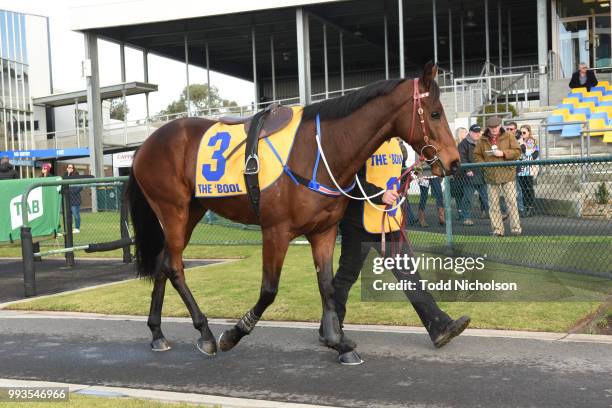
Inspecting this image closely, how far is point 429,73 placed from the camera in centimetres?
474

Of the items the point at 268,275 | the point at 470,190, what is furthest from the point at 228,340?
the point at 470,190

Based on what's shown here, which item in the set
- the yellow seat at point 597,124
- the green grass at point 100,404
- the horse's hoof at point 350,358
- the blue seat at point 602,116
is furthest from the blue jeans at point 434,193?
the blue seat at point 602,116

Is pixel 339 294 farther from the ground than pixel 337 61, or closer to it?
closer to it

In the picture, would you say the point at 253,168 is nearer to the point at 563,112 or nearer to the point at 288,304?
the point at 288,304

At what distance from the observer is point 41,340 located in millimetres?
6262

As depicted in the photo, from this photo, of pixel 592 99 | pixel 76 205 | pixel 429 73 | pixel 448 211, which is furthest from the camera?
pixel 592 99

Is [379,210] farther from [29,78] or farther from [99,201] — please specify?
[29,78]

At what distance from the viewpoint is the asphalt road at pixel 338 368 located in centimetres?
425

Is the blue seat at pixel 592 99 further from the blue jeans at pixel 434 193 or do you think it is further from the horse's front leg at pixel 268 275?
the horse's front leg at pixel 268 275

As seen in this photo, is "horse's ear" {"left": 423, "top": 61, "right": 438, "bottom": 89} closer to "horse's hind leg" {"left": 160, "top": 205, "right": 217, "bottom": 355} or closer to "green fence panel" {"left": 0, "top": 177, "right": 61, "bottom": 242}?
"horse's hind leg" {"left": 160, "top": 205, "right": 217, "bottom": 355}

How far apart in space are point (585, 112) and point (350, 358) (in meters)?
17.3

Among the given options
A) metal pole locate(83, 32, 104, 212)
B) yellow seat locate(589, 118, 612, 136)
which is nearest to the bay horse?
yellow seat locate(589, 118, 612, 136)

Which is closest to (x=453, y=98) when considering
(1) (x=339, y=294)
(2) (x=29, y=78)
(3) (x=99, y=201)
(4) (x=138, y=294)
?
(3) (x=99, y=201)

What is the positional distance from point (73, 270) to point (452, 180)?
6451mm
